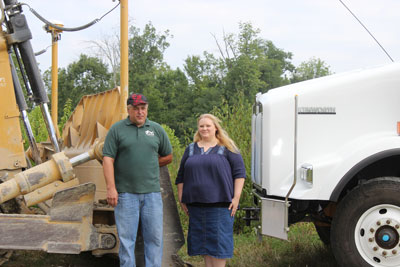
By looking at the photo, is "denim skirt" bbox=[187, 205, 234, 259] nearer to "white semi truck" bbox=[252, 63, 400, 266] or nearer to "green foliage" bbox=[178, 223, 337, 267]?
"white semi truck" bbox=[252, 63, 400, 266]

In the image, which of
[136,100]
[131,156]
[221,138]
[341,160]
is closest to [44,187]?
[131,156]

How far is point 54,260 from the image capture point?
21.0 feet

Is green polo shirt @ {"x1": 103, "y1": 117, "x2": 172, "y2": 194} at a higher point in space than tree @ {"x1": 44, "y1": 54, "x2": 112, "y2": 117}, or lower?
lower

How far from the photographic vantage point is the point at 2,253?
16.7 ft

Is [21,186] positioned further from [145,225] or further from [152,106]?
[152,106]

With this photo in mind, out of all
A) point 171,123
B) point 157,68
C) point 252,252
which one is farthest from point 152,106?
point 252,252

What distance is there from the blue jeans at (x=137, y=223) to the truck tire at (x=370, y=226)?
1.57m

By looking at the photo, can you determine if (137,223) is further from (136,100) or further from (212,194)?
(136,100)

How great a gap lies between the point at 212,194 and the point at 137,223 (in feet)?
2.32

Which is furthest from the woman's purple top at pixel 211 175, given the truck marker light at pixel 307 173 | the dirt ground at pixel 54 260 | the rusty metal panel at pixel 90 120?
the dirt ground at pixel 54 260

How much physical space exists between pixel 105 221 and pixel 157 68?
5037cm

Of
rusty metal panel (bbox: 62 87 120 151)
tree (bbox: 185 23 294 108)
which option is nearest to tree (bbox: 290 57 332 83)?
tree (bbox: 185 23 294 108)

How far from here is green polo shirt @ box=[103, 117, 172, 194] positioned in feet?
15.4

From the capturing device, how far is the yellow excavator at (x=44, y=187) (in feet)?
15.4
